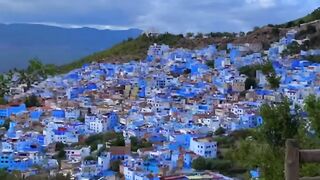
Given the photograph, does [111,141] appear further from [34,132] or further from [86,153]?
[34,132]

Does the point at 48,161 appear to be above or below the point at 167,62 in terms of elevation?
below

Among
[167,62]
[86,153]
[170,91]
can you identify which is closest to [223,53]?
[167,62]

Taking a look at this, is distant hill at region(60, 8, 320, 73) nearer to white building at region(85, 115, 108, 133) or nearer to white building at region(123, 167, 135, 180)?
white building at region(85, 115, 108, 133)

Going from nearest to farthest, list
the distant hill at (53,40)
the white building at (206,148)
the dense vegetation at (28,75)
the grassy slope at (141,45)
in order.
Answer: the white building at (206,148) → the dense vegetation at (28,75) → the grassy slope at (141,45) → the distant hill at (53,40)

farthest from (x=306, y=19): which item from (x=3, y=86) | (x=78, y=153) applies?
(x=78, y=153)

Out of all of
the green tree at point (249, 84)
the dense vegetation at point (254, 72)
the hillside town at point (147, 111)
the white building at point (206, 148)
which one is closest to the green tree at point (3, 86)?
the hillside town at point (147, 111)

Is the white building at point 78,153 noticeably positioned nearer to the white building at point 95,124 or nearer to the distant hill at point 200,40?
the white building at point 95,124

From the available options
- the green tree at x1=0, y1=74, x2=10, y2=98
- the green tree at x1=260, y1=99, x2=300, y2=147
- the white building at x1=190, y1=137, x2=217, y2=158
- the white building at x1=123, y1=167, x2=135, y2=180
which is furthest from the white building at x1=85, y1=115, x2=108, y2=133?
the green tree at x1=260, y1=99, x2=300, y2=147
